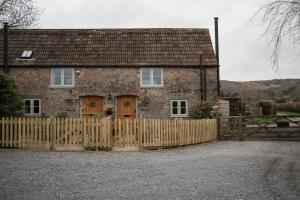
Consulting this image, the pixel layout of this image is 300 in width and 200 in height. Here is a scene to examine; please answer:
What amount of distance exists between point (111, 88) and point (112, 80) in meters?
0.54

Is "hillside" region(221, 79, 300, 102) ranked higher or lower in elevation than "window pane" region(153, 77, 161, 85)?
higher

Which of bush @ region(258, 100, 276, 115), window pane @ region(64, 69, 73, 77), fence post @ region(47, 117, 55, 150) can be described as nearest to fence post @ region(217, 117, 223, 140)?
fence post @ region(47, 117, 55, 150)

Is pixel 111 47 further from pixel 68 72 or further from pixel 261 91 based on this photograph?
pixel 261 91

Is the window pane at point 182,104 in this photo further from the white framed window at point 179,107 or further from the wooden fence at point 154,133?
the wooden fence at point 154,133

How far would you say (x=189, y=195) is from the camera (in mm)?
7906

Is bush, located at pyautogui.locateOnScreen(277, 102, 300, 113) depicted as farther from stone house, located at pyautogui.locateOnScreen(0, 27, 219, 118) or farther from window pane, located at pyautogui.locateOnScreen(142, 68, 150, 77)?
window pane, located at pyautogui.locateOnScreen(142, 68, 150, 77)

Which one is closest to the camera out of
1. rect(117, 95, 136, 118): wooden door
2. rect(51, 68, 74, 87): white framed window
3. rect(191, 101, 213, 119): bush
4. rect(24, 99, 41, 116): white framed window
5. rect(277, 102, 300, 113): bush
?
rect(191, 101, 213, 119): bush

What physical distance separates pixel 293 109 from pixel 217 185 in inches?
1769

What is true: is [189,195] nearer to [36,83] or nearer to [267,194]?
[267,194]

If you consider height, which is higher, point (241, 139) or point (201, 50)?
point (201, 50)

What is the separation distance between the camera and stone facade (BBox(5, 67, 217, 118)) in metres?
25.1

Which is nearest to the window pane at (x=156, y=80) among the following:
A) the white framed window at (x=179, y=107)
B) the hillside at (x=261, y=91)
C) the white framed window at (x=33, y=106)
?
the white framed window at (x=179, y=107)

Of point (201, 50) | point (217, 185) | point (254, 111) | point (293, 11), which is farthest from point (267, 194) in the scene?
point (254, 111)

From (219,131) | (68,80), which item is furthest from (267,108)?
(68,80)
